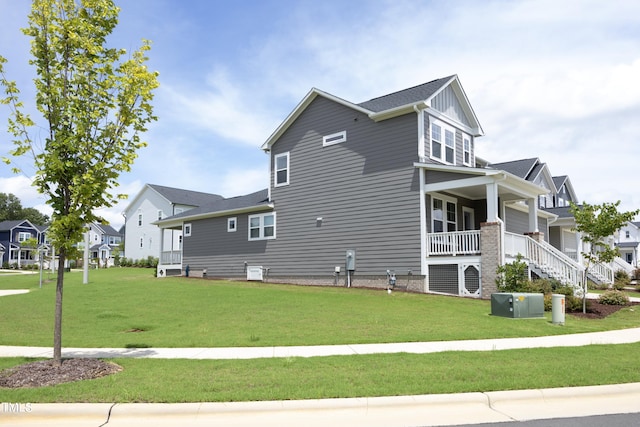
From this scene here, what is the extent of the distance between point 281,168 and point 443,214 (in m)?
8.82

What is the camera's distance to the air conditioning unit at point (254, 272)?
84.4 ft

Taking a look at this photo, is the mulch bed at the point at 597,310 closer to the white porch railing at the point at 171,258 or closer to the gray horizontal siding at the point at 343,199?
the gray horizontal siding at the point at 343,199

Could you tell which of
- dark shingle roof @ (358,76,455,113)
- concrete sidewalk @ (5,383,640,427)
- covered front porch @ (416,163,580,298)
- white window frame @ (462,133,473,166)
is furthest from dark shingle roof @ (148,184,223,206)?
concrete sidewalk @ (5,383,640,427)

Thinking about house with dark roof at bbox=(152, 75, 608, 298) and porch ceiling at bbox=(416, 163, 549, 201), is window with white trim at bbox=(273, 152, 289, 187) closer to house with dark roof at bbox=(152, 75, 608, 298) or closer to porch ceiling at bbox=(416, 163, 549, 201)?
house with dark roof at bbox=(152, 75, 608, 298)

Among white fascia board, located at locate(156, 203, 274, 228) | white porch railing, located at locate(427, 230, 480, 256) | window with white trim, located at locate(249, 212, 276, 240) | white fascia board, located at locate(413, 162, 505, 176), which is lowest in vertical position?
white porch railing, located at locate(427, 230, 480, 256)

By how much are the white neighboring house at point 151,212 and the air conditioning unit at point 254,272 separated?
893 inches

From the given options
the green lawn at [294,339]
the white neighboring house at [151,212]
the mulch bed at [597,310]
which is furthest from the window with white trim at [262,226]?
the white neighboring house at [151,212]

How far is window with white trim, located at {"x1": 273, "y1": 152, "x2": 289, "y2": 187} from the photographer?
25516 mm

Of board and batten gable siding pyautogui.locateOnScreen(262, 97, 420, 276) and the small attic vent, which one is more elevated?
the small attic vent

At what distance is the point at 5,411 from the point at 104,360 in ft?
8.59

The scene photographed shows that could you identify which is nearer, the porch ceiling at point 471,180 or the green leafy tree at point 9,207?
the porch ceiling at point 471,180

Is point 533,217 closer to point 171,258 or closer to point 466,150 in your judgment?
point 466,150

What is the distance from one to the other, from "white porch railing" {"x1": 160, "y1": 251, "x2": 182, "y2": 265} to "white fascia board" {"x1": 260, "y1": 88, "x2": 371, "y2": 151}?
11.4 m

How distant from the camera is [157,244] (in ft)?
162
